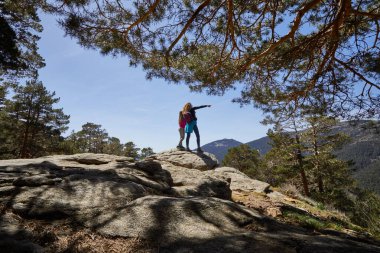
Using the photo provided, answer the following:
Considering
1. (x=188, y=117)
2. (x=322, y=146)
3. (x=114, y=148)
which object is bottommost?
(x=322, y=146)

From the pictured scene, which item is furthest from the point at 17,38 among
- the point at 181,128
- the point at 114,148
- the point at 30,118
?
the point at 114,148

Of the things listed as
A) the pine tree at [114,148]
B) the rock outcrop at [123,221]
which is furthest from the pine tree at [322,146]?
the pine tree at [114,148]

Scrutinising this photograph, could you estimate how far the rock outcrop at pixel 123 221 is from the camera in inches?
121

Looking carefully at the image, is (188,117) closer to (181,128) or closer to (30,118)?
(181,128)

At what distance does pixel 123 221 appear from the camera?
3.64 m

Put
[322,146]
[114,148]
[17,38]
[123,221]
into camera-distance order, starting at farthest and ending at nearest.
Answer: [114,148]
[322,146]
[17,38]
[123,221]

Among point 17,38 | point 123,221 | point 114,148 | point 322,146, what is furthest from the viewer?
point 114,148

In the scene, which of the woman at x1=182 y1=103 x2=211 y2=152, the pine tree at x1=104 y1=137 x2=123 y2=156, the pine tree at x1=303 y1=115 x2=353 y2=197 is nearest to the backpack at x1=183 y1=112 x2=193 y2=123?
the woman at x1=182 y1=103 x2=211 y2=152

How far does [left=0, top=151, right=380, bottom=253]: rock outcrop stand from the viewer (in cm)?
308

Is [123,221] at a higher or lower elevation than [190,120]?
lower

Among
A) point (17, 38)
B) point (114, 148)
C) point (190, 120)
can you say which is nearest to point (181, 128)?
point (190, 120)

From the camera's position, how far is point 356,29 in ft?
21.3

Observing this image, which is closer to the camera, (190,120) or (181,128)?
(190,120)

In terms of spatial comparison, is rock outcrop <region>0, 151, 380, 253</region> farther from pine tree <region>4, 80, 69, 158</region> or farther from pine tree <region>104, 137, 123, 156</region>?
pine tree <region>104, 137, 123, 156</region>
